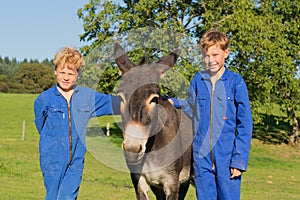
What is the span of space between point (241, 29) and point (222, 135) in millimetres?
18842

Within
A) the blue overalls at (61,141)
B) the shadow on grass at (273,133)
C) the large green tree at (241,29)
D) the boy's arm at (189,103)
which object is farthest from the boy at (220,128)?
the shadow on grass at (273,133)

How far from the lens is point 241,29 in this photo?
2233 cm

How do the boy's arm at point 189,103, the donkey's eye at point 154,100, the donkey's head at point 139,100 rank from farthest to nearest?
1. the boy's arm at point 189,103
2. the donkey's eye at point 154,100
3. the donkey's head at point 139,100

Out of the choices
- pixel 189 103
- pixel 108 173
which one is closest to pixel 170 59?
pixel 189 103

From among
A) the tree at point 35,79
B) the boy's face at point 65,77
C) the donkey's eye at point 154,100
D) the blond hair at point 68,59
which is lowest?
the tree at point 35,79

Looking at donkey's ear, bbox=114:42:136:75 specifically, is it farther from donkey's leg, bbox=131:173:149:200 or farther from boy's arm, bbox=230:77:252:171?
donkey's leg, bbox=131:173:149:200

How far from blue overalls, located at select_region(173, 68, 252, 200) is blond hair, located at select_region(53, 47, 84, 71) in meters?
1.32

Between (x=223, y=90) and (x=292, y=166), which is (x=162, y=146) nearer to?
(x=223, y=90)

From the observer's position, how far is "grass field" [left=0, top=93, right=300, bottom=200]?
29.9 feet

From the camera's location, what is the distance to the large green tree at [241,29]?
22.5 metres

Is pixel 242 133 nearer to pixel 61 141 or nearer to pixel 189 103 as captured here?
pixel 189 103

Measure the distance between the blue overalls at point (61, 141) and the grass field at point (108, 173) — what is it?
1.15 ft

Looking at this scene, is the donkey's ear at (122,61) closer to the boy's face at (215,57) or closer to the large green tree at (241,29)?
the boy's face at (215,57)

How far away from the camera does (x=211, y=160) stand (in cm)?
439
